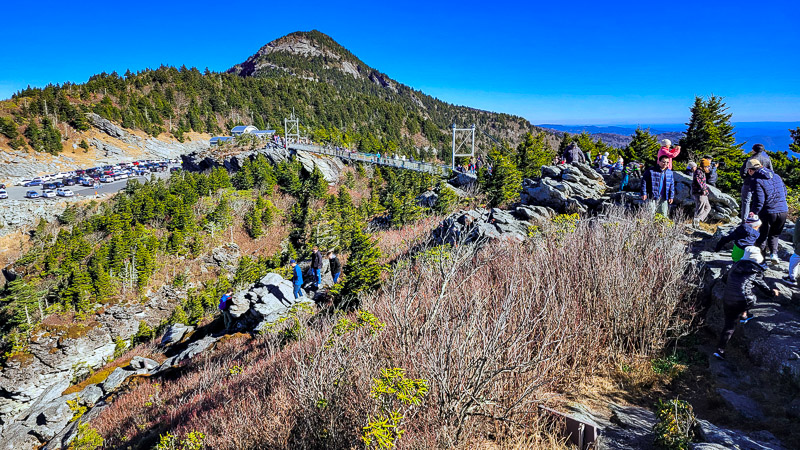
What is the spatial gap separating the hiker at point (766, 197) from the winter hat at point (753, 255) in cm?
167

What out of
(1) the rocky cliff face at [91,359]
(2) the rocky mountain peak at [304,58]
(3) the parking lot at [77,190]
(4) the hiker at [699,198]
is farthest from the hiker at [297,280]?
(2) the rocky mountain peak at [304,58]

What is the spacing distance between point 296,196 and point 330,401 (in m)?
33.2

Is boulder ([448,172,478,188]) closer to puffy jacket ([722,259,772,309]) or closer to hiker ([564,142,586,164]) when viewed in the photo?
hiker ([564,142,586,164])

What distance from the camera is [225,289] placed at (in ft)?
70.5

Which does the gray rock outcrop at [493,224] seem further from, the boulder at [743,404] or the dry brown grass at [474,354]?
the boulder at [743,404]

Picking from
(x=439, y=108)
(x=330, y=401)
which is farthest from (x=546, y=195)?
(x=439, y=108)

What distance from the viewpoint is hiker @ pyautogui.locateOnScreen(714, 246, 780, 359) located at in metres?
4.32

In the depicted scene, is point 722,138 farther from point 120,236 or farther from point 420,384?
point 120,236

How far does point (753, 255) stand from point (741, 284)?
1.23 ft

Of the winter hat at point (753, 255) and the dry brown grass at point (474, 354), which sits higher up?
the winter hat at point (753, 255)

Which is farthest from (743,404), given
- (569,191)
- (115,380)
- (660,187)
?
(115,380)

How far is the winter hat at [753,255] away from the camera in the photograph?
14.1 ft

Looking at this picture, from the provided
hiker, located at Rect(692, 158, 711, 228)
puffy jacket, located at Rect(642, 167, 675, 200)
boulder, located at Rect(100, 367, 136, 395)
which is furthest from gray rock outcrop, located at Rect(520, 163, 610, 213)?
boulder, located at Rect(100, 367, 136, 395)

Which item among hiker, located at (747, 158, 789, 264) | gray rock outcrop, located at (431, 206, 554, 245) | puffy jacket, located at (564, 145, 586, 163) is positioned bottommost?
gray rock outcrop, located at (431, 206, 554, 245)
